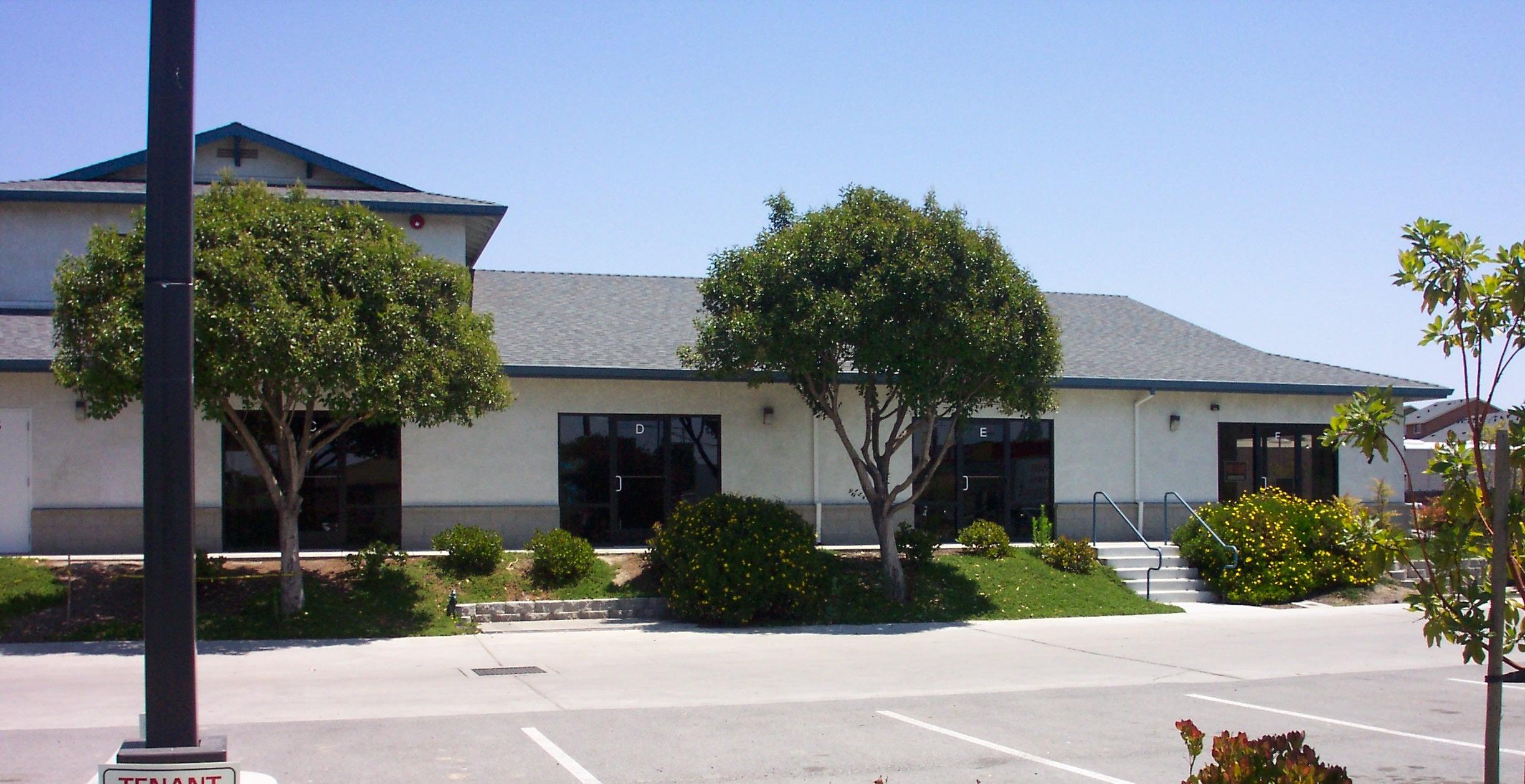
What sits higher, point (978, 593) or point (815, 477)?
point (815, 477)

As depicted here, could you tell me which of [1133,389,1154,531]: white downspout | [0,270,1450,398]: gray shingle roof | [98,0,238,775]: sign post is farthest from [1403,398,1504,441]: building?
[98,0,238,775]: sign post

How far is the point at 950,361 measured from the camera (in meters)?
17.7

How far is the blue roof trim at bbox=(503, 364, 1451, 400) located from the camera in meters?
20.2

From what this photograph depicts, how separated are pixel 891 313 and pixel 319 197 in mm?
9787

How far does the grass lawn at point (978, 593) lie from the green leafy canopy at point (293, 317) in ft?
21.0

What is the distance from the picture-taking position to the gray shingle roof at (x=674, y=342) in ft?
68.9

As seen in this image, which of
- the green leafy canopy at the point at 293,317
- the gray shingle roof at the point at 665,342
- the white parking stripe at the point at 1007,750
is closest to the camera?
the white parking stripe at the point at 1007,750

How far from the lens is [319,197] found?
2027 cm

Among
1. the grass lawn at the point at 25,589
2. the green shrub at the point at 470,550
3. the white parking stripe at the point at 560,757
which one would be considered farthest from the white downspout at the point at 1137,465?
the grass lawn at the point at 25,589

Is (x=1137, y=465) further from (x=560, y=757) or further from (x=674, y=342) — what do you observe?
(x=560, y=757)

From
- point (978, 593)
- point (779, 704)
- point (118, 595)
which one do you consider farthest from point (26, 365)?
point (978, 593)

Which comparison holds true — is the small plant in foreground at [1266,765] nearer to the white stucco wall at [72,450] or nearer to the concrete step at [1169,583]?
the concrete step at [1169,583]

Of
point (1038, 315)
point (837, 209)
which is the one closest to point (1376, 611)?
point (1038, 315)

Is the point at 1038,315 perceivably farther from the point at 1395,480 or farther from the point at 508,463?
the point at 1395,480
